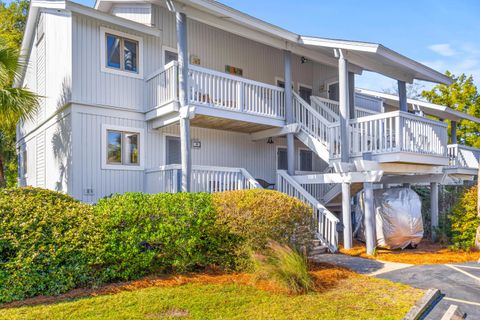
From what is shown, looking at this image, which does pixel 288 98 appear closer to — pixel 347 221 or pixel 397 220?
pixel 347 221

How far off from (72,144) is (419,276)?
903cm

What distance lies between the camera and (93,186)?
10344mm

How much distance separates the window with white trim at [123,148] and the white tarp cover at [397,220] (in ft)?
24.6

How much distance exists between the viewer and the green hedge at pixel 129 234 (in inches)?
232

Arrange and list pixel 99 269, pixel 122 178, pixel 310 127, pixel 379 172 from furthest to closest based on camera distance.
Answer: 1. pixel 310 127
2. pixel 122 178
3. pixel 379 172
4. pixel 99 269

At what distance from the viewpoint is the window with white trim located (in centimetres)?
1079

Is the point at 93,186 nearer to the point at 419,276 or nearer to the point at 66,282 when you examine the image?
the point at 66,282

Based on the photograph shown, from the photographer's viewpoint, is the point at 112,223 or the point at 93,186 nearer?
the point at 112,223

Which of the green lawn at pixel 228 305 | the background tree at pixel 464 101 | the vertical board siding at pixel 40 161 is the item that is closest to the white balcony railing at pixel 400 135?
the green lawn at pixel 228 305

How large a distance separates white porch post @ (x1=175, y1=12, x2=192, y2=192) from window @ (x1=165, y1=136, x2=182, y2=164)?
2242mm

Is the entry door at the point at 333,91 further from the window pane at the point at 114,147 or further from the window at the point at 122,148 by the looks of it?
the window pane at the point at 114,147

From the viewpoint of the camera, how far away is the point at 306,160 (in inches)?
635

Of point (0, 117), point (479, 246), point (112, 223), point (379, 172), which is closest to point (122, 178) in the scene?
point (0, 117)

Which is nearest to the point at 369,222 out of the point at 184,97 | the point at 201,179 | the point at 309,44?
the point at 201,179
